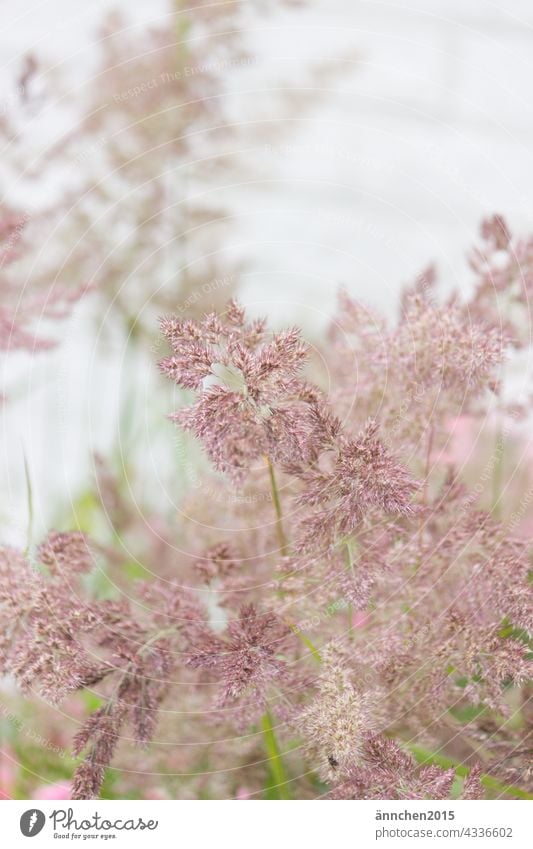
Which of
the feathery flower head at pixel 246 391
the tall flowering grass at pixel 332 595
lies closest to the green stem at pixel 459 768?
the tall flowering grass at pixel 332 595

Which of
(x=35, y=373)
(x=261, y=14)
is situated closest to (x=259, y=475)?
(x=261, y=14)

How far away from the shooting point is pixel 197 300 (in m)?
0.51

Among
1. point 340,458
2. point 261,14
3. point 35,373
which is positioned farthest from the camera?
point 35,373

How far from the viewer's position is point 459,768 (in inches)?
13.1

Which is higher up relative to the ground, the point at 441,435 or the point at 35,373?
the point at 35,373

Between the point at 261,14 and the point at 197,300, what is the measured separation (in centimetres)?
17

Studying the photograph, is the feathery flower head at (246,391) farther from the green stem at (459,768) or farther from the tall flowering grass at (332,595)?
the green stem at (459,768)

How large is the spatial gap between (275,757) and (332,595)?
78 millimetres

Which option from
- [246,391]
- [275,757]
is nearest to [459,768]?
[275,757]
